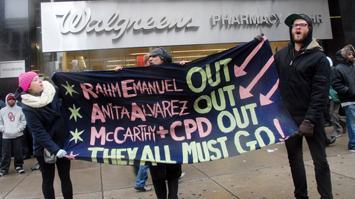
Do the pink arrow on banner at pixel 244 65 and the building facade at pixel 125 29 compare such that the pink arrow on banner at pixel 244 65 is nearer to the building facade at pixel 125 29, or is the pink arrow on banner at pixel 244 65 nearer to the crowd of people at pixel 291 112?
the crowd of people at pixel 291 112

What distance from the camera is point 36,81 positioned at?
10.4 feet

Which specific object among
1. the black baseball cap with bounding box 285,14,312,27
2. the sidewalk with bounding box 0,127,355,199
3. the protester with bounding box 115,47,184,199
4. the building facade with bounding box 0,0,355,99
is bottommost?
the sidewalk with bounding box 0,127,355,199

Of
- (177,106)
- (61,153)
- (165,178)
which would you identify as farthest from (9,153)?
(177,106)

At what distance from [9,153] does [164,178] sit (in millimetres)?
4480

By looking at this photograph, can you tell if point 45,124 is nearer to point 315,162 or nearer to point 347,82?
point 315,162

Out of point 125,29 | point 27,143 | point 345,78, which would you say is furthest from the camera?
point 125,29

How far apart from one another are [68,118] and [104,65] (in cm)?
598

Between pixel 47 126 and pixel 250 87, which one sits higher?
pixel 250 87

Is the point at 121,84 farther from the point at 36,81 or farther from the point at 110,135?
the point at 36,81

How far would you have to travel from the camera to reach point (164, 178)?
316cm

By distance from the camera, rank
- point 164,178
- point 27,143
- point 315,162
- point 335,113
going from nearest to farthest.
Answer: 1. point 315,162
2. point 164,178
3. point 335,113
4. point 27,143

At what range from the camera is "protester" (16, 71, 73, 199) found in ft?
10.0

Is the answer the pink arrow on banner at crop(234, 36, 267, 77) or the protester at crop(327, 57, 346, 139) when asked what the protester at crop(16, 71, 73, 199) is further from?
the protester at crop(327, 57, 346, 139)

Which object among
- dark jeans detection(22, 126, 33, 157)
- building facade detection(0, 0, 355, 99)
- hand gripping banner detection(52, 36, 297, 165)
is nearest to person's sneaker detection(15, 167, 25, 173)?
dark jeans detection(22, 126, 33, 157)
